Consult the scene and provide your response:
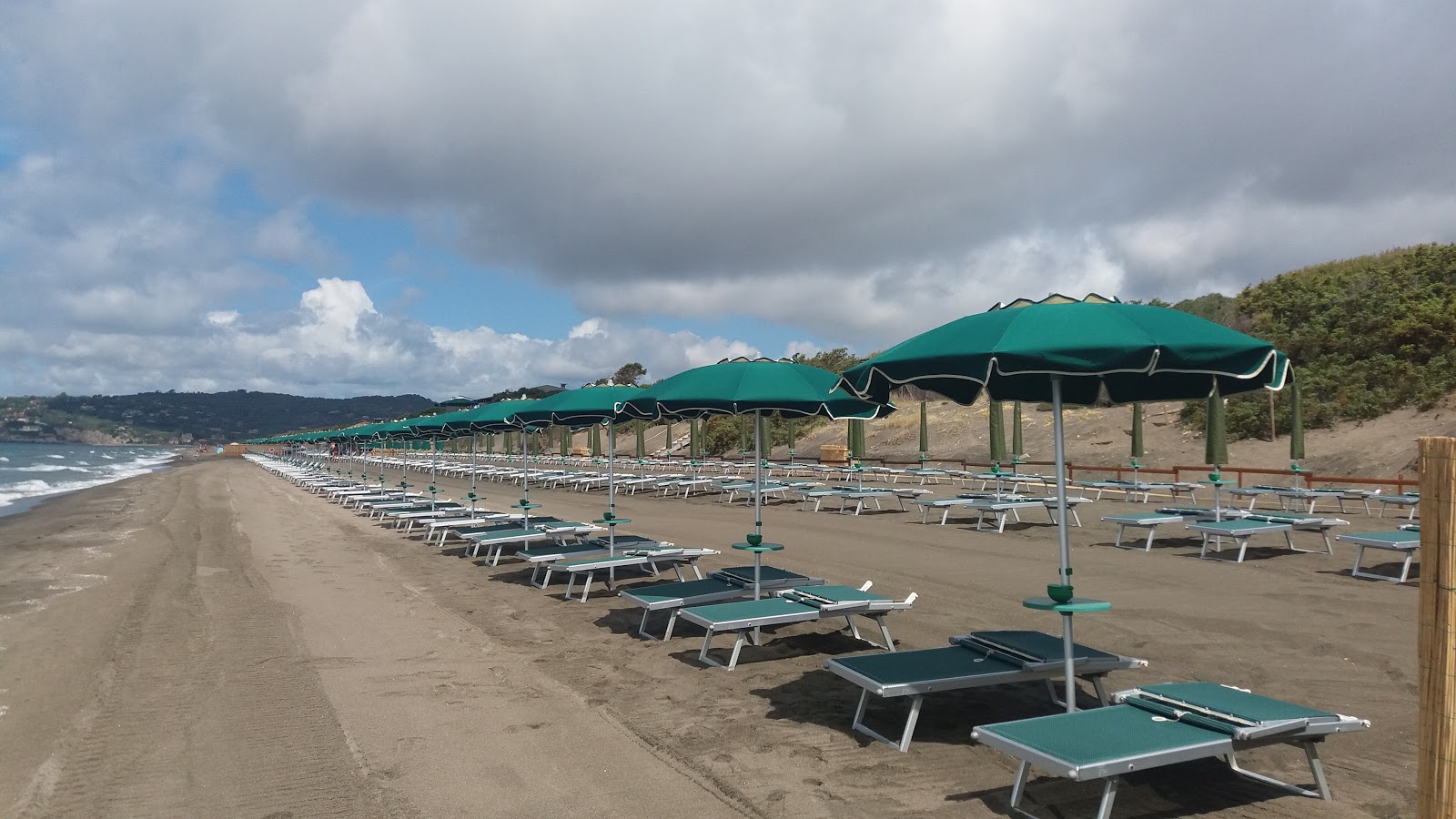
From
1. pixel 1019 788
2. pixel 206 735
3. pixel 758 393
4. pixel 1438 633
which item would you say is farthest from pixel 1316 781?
pixel 206 735

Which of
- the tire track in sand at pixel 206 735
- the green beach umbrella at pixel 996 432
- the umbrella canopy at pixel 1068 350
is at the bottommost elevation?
the tire track in sand at pixel 206 735

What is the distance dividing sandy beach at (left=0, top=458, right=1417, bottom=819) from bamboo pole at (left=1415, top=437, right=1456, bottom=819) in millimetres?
1173

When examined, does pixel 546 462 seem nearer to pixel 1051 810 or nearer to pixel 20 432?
pixel 1051 810

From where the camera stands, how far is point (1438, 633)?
261 cm

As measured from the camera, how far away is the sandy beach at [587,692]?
3.99m

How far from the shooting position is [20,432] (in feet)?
620

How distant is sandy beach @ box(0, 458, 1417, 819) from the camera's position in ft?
13.1

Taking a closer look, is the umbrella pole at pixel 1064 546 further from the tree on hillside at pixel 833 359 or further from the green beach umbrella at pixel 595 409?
the tree on hillside at pixel 833 359

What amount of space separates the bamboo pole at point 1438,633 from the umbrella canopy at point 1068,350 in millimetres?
1160

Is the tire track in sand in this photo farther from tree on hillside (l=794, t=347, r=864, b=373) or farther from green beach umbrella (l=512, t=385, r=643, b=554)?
tree on hillside (l=794, t=347, r=864, b=373)

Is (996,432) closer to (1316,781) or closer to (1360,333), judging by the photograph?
(1360,333)

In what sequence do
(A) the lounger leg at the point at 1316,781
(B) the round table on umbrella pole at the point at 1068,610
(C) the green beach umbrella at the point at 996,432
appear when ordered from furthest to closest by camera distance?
(C) the green beach umbrella at the point at 996,432 < (B) the round table on umbrella pole at the point at 1068,610 < (A) the lounger leg at the point at 1316,781

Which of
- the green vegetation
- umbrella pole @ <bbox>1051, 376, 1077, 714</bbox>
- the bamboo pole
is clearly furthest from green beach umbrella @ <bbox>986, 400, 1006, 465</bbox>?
the bamboo pole

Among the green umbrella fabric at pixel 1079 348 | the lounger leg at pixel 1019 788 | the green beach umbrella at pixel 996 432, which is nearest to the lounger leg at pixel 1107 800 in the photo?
the lounger leg at pixel 1019 788
